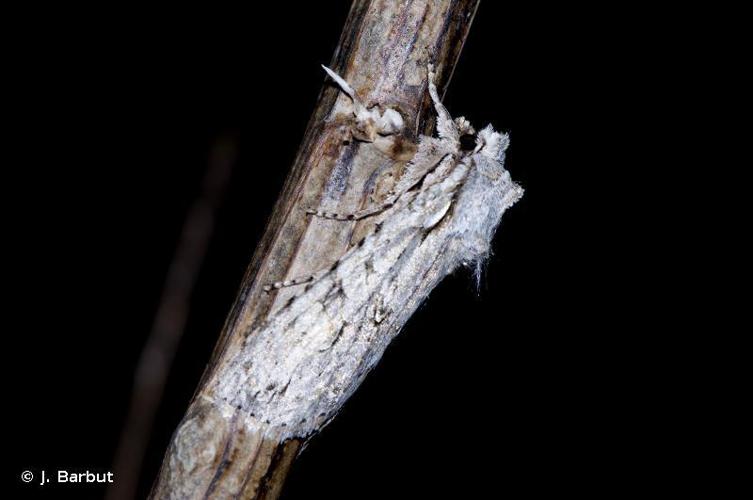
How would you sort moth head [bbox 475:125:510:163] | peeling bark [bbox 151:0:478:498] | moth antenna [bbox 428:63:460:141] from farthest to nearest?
moth head [bbox 475:125:510:163] < moth antenna [bbox 428:63:460:141] < peeling bark [bbox 151:0:478:498]

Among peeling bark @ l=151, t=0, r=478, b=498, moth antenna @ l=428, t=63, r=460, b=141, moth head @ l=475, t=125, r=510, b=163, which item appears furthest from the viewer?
moth head @ l=475, t=125, r=510, b=163

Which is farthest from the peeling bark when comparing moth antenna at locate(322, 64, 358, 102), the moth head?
the moth head

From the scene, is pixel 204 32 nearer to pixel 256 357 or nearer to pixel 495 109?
pixel 495 109

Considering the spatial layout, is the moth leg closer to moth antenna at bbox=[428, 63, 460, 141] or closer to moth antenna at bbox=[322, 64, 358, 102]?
moth antenna at bbox=[322, 64, 358, 102]

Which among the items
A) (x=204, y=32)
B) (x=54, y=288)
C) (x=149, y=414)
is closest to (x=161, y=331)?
(x=149, y=414)

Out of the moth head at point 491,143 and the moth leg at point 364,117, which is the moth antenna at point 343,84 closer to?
the moth leg at point 364,117

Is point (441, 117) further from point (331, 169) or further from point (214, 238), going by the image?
point (214, 238)

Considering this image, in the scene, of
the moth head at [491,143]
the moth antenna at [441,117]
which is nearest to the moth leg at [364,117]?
the moth antenna at [441,117]
